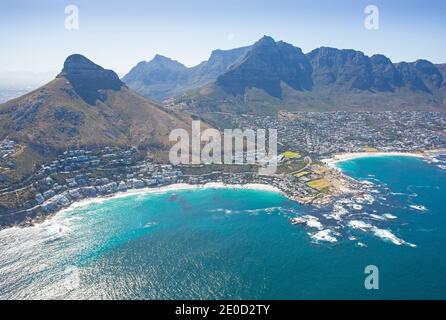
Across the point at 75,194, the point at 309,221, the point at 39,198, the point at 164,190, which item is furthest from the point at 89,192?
the point at 309,221

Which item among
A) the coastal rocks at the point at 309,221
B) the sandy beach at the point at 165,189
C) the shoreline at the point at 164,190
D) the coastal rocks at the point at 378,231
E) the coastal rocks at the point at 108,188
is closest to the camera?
the coastal rocks at the point at 378,231

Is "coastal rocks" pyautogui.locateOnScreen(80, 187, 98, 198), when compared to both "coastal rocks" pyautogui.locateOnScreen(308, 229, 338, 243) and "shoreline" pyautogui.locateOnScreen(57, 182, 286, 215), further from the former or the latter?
"coastal rocks" pyautogui.locateOnScreen(308, 229, 338, 243)

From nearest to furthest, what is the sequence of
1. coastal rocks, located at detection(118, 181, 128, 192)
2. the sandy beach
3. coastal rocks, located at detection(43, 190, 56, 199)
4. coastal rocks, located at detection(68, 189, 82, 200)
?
coastal rocks, located at detection(43, 190, 56, 199), coastal rocks, located at detection(68, 189, 82, 200), the sandy beach, coastal rocks, located at detection(118, 181, 128, 192)

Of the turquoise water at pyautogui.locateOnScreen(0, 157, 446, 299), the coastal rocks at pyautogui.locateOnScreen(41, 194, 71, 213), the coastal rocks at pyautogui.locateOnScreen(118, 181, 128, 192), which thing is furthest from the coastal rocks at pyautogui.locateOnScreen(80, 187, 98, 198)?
the coastal rocks at pyautogui.locateOnScreen(118, 181, 128, 192)

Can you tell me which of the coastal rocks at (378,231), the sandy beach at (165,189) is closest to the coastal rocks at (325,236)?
the coastal rocks at (378,231)

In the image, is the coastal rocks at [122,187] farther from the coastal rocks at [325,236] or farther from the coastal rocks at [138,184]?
the coastal rocks at [325,236]

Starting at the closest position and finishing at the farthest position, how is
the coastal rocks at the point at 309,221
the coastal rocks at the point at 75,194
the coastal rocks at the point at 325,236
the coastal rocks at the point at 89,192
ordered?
the coastal rocks at the point at 325,236 < the coastal rocks at the point at 309,221 < the coastal rocks at the point at 75,194 < the coastal rocks at the point at 89,192

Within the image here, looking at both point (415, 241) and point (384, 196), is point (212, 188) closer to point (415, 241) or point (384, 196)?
point (384, 196)

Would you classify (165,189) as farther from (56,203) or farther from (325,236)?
(325,236)
